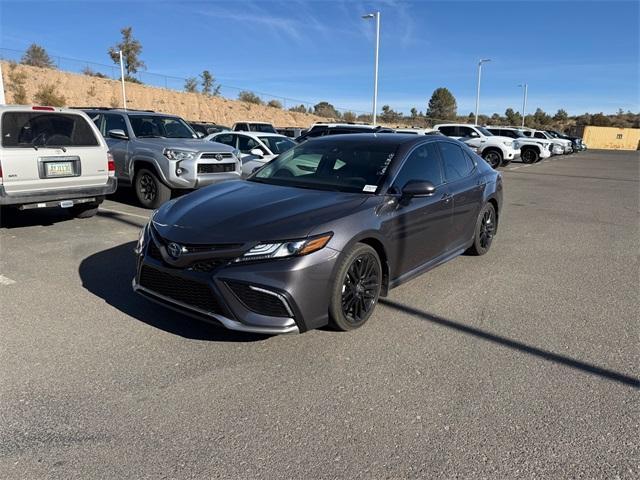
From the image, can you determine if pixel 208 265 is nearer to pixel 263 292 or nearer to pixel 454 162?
pixel 263 292

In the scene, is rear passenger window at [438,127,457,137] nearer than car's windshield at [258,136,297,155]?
No

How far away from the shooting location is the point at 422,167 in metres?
4.99

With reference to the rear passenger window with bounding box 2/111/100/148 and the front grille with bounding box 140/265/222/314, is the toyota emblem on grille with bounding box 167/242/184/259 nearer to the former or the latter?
the front grille with bounding box 140/265/222/314

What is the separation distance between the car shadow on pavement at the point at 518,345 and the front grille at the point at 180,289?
5.85 feet

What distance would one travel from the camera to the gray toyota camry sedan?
349 cm

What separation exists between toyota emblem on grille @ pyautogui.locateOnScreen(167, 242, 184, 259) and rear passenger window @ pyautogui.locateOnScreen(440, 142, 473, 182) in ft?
9.59

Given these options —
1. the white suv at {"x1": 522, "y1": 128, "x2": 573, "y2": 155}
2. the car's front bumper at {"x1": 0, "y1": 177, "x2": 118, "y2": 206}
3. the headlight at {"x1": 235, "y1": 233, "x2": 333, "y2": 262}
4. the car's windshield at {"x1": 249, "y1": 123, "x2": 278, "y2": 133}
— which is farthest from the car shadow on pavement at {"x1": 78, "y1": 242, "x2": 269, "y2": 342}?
the white suv at {"x1": 522, "y1": 128, "x2": 573, "y2": 155}

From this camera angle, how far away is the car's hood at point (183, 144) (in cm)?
923

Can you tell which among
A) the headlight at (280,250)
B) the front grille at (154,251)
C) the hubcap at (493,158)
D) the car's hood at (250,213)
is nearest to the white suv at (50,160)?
the car's hood at (250,213)

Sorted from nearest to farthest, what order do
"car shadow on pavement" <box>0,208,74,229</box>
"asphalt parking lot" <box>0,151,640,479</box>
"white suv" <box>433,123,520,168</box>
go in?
"asphalt parking lot" <box>0,151,640,479</box>, "car shadow on pavement" <box>0,208,74,229</box>, "white suv" <box>433,123,520,168</box>

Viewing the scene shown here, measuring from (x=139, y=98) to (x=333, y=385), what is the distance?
5587 cm

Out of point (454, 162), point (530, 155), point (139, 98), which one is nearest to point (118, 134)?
point (454, 162)

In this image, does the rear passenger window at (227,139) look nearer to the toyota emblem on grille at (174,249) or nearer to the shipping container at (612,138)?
the toyota emblem on grille at (174,249)

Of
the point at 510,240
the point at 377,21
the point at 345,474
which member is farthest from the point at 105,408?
the point at 377,21
